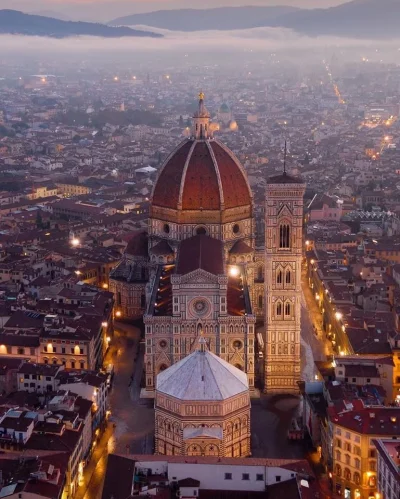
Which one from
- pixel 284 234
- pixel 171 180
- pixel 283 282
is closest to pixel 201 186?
pixel 171 180

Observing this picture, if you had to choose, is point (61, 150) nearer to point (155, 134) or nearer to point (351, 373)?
point (155, 134)

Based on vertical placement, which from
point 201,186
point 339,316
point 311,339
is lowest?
point 311,339

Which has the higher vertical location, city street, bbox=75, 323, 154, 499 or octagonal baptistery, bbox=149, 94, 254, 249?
octagonal baptistery, bbox=149, 94, 254, 249

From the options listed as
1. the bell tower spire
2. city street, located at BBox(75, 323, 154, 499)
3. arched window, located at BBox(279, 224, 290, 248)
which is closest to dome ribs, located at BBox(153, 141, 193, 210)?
the bell tower spire

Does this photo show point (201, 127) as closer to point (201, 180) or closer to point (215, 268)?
point (201, 180)

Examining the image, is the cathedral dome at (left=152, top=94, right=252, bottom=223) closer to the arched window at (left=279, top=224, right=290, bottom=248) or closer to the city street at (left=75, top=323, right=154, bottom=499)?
the arched window at (left=279, top=224, right=290, bottom=248)

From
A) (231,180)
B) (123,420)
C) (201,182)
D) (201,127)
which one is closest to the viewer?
(123,420)

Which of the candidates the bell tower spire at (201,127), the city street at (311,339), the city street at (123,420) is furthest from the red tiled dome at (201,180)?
the city street at (123,420)

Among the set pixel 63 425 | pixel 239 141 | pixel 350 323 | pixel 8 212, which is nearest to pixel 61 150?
pixel 239 141
